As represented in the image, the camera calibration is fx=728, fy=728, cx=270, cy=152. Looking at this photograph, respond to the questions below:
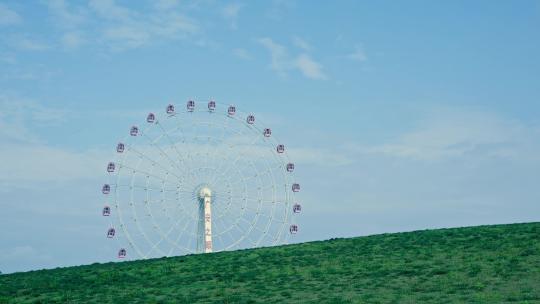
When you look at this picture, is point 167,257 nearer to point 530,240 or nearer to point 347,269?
point 347,269

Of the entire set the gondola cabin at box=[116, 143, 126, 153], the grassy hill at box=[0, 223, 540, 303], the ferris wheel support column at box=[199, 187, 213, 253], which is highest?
the gondola cabin at box=[116, 143, 126, 153]

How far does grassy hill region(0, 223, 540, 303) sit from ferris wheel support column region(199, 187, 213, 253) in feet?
25.2

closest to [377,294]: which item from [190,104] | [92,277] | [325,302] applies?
[325,302]

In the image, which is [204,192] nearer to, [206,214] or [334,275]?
[206,214]

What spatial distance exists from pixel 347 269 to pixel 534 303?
55.9 feet

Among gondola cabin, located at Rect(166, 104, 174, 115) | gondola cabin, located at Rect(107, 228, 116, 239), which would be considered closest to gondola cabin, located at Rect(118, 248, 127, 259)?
gondola cabin, located at Rect(107, 228, 116, 239)

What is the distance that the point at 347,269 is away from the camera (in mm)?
47688

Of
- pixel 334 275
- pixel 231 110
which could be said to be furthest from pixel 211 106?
pixel 334 275

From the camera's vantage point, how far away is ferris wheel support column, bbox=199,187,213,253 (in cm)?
6625

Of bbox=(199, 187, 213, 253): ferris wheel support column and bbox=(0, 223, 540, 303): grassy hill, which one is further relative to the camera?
bbox=(199, 187, 213, 253): ferris wheel support column

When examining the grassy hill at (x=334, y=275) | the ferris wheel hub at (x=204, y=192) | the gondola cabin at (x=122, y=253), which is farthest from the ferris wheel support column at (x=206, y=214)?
the grassy hill at (x=334, y=275)

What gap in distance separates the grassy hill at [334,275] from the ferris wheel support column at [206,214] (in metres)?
7.68

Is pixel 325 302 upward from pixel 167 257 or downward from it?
downward

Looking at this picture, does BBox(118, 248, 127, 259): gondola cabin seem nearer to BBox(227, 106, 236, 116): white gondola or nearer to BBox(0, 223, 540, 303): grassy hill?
BBox(0, 223, 540, 303): grassy hill
